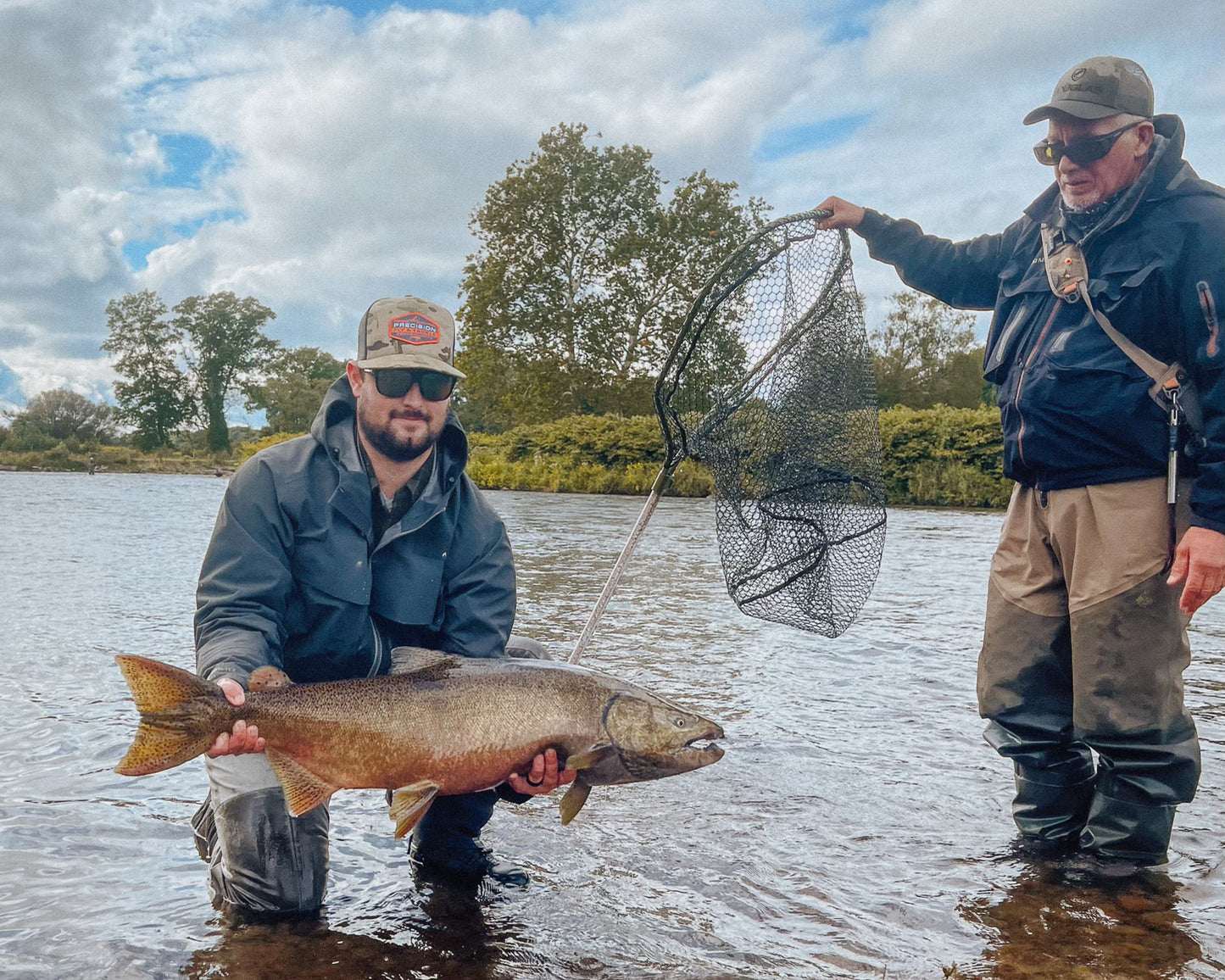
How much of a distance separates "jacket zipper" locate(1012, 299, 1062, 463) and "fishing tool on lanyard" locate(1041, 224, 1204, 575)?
94 millimetres

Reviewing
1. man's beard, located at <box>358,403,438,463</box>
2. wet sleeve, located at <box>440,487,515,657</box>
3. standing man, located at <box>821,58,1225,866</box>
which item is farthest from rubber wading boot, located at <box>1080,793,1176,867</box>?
man's beard, located at <box>358,403,438,463</box>

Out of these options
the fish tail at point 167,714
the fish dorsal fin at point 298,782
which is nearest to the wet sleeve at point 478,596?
the fish dorsal fin at point 298,782

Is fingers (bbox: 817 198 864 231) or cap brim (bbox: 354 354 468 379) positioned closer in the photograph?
cap brim (bbox: 354 354 468 379)

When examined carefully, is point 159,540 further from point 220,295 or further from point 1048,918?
point 220,295

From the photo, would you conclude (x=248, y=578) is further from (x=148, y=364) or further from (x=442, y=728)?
(x=148, y=364)

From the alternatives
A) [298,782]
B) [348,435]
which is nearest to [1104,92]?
[348,435]

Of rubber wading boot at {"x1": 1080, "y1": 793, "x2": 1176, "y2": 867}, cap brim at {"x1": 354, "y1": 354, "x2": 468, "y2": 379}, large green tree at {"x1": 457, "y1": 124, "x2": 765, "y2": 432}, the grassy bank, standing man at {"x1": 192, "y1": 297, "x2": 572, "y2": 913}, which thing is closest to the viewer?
standing man at {"x1": 192, "y1": 297, "x2": 572, "y2": 913}

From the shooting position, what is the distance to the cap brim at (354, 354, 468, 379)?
3.81 meters

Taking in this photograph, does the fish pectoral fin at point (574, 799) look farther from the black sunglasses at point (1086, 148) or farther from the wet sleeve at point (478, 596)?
the black sunglasses at point (1086, 148)

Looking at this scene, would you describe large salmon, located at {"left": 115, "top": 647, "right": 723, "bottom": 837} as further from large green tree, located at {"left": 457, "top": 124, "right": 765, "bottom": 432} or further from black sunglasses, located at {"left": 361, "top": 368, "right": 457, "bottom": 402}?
large green tree, located at {"left": 457, "top": 124, "right": 765, "bottom": 432}

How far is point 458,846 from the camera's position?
370cm

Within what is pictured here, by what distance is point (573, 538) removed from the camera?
1614 cm

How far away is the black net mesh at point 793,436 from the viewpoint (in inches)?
199

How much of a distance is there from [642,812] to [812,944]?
4.18 feet
